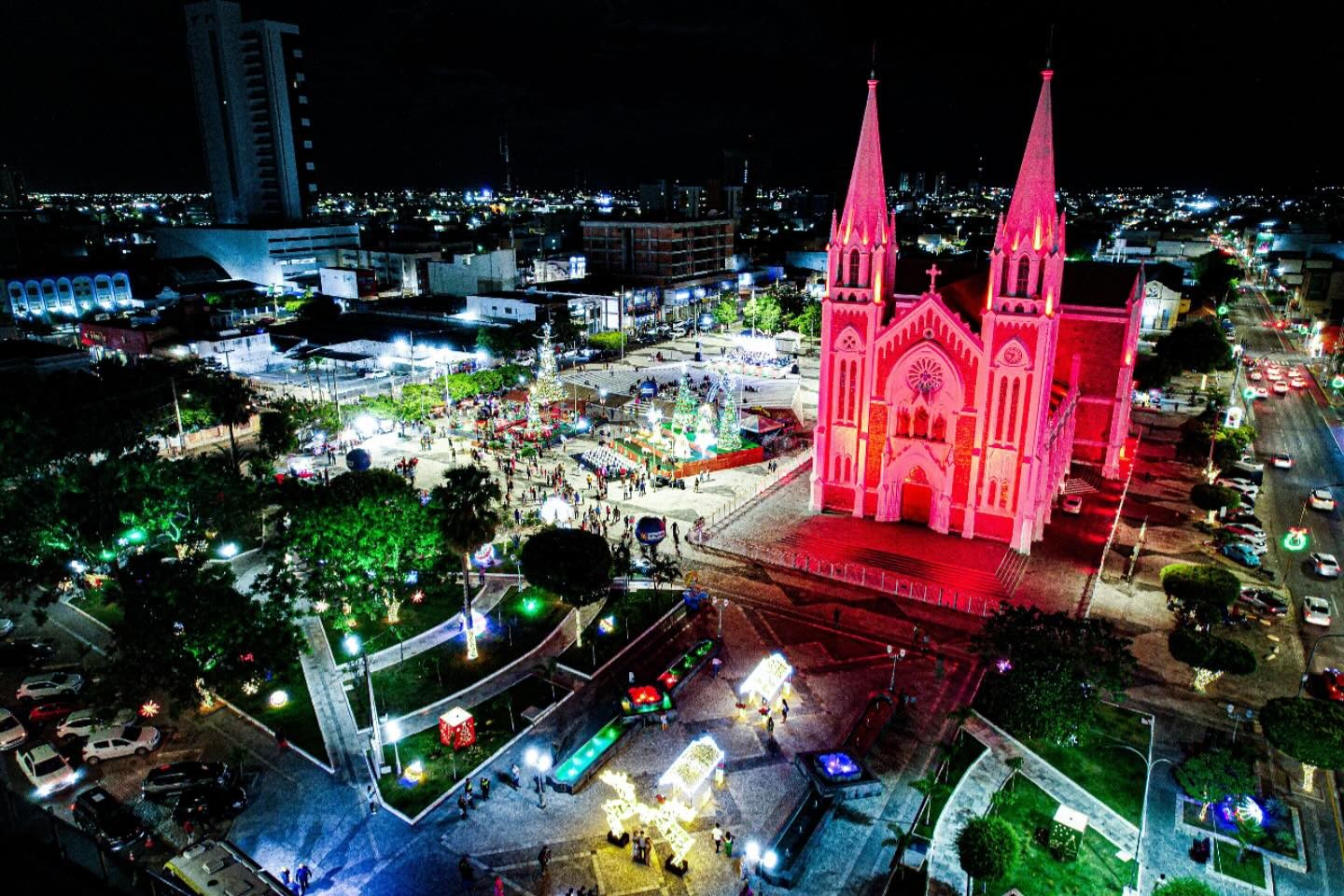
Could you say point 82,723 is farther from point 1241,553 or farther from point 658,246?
point 658,246

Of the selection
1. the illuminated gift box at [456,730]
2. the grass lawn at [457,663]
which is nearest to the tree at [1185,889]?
the illuminated gift box at [456,730]

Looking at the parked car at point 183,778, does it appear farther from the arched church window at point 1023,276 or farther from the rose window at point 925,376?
the arched church window at point 1023,276

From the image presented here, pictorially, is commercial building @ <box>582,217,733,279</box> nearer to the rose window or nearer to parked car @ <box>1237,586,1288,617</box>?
the rose window

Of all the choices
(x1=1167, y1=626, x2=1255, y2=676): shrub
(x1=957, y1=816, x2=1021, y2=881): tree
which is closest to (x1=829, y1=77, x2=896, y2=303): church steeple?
(x1=1167, y1=626, x2=1255, y2=676): shrub

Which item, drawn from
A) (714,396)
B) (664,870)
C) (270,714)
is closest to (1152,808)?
(664,870)

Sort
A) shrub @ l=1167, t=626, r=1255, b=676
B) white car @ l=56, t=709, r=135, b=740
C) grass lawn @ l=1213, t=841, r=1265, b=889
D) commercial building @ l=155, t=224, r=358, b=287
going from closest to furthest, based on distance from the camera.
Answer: grass lawn @ l=1213, t=841, r=1265, b=889
white car @ l=56, t=709, r=135, b=740
shrub @ l=1167, t=626, r=1255, b=676
commercial building @ l=155, t=224, r=358, b=287

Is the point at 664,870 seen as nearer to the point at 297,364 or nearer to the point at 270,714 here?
the point at 270,714
